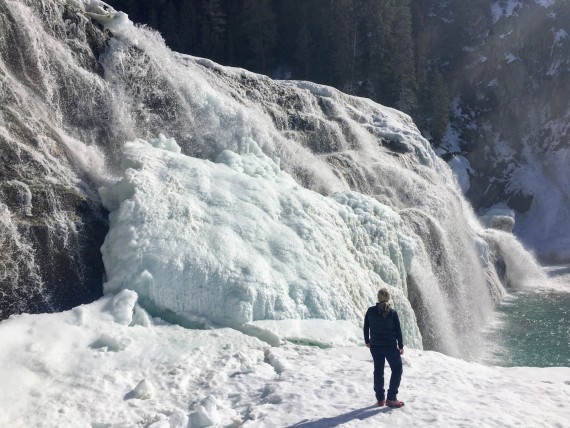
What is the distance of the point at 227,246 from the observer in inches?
363

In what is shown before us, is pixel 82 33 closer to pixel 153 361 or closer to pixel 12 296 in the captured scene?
pixel 12 296

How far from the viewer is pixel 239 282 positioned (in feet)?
28.6

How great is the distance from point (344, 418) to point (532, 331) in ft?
40.2

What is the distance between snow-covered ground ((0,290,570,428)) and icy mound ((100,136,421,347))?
0.56 m

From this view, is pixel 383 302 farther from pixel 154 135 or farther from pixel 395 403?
pixel 154 135

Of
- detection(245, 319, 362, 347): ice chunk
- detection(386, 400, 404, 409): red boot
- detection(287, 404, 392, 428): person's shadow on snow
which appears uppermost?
detection(245, 319, 362, 347): ice chunk

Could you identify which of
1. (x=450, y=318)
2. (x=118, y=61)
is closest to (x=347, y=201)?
(x=450, y=318)

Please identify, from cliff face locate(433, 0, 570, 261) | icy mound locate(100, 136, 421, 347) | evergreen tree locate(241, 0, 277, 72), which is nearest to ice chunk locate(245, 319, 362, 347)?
icy mound locate(100, 136, 421, 347)

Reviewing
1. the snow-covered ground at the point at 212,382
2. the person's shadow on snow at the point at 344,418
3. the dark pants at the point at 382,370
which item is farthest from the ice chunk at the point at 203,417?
the dark pants at the point at 382,370

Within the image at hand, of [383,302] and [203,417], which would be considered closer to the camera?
[203,417]

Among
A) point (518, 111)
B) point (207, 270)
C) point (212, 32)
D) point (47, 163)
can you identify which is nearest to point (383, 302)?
point (207, 270)

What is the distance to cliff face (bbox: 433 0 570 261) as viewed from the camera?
3544 cm

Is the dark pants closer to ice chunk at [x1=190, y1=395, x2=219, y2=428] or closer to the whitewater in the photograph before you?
the whitewater

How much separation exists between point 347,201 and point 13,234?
7.59 metres
